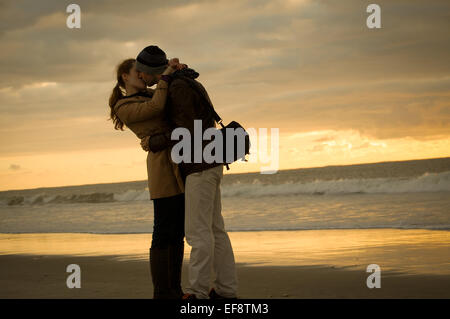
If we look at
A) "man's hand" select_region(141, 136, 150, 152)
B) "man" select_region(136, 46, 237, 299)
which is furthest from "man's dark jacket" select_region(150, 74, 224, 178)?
"man's hand" select_region(141, 136, 150, 152)

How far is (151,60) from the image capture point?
384 cm

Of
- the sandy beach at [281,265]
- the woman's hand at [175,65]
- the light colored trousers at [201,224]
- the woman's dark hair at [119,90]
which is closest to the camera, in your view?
the light colored trousers at [201,224]

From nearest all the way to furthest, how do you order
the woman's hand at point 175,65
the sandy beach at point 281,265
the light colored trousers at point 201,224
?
the light colored trousers at point 201,224, the woman's hand at point 175,65, the sandy beach at point 281,265

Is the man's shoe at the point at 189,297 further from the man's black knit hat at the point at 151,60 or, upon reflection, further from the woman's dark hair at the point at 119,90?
the man's black knit hat at the point at 151,60

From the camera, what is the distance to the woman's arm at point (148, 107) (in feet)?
12.1

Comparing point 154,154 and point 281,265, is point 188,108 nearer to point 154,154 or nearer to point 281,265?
point 154,154

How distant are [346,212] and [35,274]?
7.96 metres

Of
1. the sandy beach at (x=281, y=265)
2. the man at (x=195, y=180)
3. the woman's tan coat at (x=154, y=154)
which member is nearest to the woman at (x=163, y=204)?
the woman's tan coat at (x=154, y=154)

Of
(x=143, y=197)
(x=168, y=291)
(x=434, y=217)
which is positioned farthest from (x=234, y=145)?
(x=143, y=197)

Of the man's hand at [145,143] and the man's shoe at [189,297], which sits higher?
the man's hand at [145,143]

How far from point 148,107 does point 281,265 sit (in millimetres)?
2900

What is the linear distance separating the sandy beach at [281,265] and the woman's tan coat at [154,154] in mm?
1148

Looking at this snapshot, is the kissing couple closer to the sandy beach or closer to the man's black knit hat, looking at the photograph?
the man's black knit hat

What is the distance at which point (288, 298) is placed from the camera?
14.2 feet
